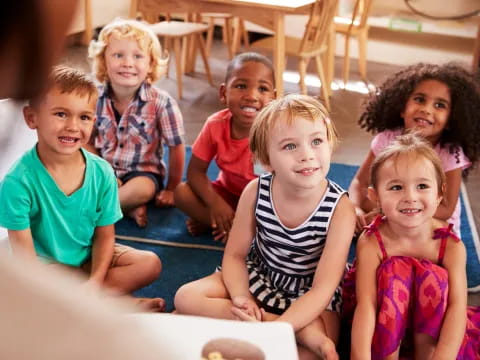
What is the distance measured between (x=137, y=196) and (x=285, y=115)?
33.9 inches

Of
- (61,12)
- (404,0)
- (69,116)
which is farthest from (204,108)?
(61,12)

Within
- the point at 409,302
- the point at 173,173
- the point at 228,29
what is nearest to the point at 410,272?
the point at 409,302

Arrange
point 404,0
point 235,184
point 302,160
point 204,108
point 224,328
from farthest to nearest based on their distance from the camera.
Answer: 1. point 404,0
2. point 204,108
3. point 235,184
4. point 302,160
5. point 224,328

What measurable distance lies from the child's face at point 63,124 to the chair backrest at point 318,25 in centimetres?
187

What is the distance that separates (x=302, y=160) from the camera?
4.83ft

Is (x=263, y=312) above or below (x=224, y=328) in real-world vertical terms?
below

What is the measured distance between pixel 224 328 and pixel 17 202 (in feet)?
2.23

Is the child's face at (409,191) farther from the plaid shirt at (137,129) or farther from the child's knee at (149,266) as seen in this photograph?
the plaid shirt at (137,129)

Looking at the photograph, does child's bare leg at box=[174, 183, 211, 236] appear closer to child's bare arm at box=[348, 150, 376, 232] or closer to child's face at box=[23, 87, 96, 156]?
child's bare arm at box=[348, 150, 376, 232]

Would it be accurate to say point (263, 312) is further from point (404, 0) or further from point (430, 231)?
point (404, 0)

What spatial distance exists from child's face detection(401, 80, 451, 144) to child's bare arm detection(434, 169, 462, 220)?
136 mm

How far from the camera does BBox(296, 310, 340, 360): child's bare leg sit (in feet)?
4.68

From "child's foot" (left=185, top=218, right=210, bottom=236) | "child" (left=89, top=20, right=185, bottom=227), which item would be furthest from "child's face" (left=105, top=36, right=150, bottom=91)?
"child's foot" (left=185, top=218, right=210, bottom=236)

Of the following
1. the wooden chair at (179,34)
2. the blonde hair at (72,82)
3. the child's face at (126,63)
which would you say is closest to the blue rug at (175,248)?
the child's face at (126,63)
